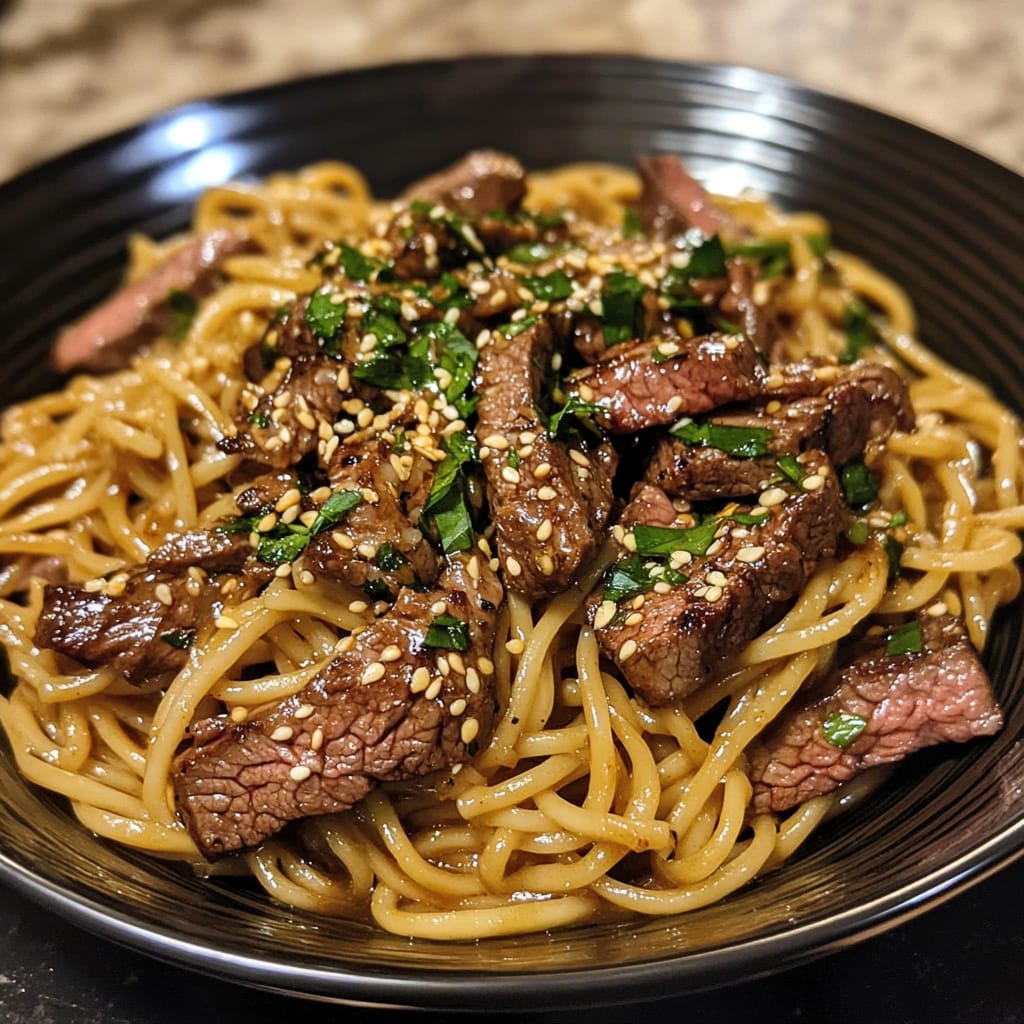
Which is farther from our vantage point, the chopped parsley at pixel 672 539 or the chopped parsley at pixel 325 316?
the chopped parsley at pixel 325 316

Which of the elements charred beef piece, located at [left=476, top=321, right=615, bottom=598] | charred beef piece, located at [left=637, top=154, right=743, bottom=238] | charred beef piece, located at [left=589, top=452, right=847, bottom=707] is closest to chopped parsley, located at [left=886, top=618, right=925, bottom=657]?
charred beef piece, located at [left=589, top=452, right=847, bottom=707]

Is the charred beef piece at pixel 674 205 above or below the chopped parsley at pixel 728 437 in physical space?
above

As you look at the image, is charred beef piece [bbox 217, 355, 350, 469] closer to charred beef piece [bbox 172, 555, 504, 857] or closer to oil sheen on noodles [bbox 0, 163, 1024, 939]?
oil sheen on noodles [bbox 0, 163, 1024, 939]

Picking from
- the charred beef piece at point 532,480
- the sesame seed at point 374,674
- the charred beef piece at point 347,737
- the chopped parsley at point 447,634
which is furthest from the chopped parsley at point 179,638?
the charred beef piece at point 532,480

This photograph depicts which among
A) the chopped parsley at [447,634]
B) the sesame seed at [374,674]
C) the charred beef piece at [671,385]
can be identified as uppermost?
the charred beef piece at [671,385]

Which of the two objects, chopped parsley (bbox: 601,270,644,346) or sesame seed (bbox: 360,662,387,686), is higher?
chopped parsley (bbox: 601,270,644,346)

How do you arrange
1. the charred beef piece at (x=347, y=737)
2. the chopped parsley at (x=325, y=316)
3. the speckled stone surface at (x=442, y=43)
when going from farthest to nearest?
the speckled stone surface at (x=442, y=43), the chopped parsley at (x=325, y=316), the charred beef piece at (x=347, y=737)

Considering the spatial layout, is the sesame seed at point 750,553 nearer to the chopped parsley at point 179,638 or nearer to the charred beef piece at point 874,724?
the charred beef piece at point 874,724
